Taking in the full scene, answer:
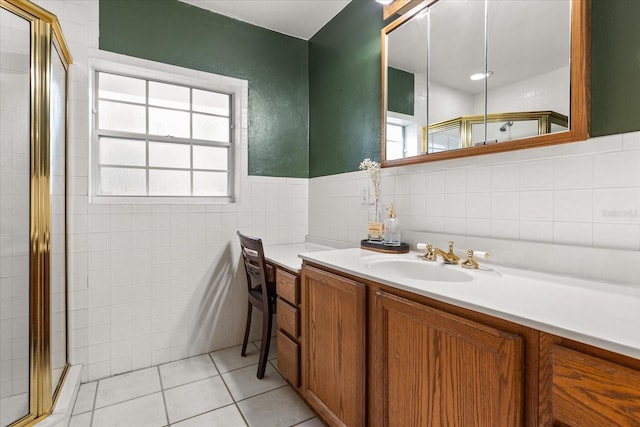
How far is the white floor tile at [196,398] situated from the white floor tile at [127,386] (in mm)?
160

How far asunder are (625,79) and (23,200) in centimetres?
255

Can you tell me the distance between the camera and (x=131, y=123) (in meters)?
2.22

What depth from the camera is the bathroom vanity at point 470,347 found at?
63 cm

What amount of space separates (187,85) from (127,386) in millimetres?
2130

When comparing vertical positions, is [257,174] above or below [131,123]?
below

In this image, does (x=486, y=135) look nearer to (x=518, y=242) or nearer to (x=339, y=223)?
(x=518, y=242)

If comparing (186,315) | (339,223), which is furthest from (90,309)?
(339,223)

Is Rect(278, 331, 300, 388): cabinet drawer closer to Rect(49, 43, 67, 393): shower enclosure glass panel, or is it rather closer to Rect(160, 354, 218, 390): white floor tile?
Rect(160, 354, 218, 390): white floor tile

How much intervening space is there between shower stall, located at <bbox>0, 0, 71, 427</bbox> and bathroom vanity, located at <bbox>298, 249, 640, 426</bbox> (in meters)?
1.36

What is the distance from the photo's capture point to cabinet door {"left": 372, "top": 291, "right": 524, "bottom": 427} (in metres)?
0.76

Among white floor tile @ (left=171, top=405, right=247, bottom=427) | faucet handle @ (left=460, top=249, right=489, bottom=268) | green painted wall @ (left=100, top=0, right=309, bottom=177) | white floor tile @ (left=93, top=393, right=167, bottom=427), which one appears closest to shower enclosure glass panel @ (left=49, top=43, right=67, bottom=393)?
white floor tile @ (left=93, top=393, right=167, bottom=427)

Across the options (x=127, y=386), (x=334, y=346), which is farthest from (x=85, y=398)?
(x=334, y=346)

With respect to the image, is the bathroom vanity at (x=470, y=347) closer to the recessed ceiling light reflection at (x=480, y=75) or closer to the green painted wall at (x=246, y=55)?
the recessed ceiling light reflection at (x=480, y=75)

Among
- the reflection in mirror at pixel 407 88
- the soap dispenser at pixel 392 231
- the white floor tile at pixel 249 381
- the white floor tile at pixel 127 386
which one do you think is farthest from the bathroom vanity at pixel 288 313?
the reflection in mirror at pixel 407 88
